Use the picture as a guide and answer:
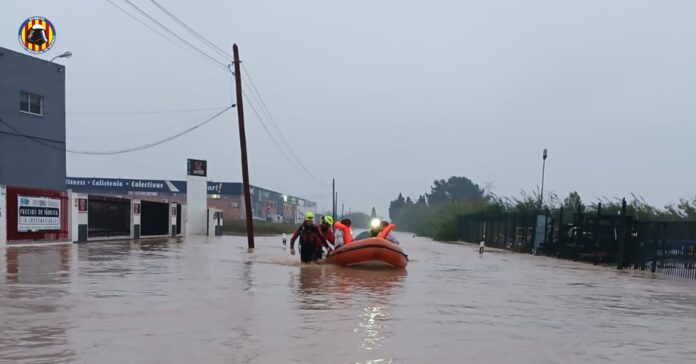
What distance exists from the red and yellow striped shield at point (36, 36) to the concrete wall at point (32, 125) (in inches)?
79.4

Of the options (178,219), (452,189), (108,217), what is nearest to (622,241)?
(108,217)

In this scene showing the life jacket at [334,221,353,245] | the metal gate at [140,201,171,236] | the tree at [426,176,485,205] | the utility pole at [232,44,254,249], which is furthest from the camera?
the tree at [426,176,485,205]

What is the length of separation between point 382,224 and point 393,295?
6.95 meters

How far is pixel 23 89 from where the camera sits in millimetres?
32188

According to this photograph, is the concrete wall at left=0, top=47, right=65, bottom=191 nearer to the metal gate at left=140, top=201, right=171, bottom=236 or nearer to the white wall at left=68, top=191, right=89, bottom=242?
the metal gate at left=140, top=201, right=171, bottom=236

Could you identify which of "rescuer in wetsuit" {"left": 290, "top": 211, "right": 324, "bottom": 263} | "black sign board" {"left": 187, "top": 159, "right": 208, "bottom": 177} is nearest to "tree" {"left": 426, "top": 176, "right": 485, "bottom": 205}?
"black sign board" {"left": 187, "top": 159, "right": 208, "bottom": 177}

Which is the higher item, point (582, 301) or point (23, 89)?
point (23, 89)

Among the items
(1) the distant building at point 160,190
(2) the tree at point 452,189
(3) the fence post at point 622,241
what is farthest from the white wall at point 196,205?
(2) the tree at point 452,189

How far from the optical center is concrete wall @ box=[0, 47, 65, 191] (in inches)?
1228

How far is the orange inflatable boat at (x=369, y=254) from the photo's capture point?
53.0ft

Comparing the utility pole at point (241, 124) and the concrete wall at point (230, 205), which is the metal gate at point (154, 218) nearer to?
the utility pole at point (241, 124)

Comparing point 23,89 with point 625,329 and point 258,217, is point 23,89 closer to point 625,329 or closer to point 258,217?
point 625,329

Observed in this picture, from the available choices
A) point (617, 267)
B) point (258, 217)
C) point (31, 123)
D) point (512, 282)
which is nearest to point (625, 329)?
point (512, 282)

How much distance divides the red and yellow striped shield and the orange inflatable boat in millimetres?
26109
